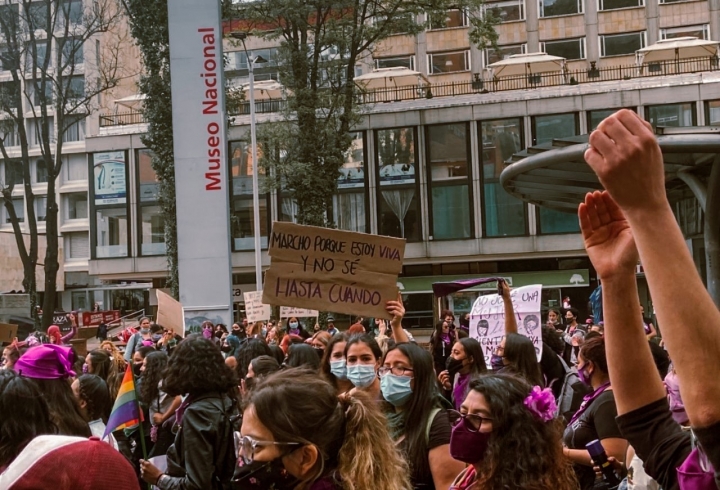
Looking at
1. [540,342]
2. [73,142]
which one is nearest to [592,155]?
[540,342]

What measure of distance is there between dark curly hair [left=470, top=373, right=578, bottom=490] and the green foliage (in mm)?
24778

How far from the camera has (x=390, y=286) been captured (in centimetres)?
759

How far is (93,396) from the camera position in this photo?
6230mm

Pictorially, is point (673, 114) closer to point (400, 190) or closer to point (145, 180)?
point (400, 190)

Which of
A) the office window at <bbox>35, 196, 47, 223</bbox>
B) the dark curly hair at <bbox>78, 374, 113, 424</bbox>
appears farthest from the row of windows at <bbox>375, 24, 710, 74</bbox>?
the dark curly hair at <bbox>78, 374, 113, 424</bbox>

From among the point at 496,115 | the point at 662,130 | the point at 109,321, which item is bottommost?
the point at 109,321

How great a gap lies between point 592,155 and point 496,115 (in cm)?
4008

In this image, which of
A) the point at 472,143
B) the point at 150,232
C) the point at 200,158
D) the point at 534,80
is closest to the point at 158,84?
the point at 200,158

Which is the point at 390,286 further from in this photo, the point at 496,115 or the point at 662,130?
the point at 496,115

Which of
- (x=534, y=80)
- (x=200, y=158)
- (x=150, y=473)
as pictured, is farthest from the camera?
(x=534, y=80)

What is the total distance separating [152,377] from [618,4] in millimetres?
41140

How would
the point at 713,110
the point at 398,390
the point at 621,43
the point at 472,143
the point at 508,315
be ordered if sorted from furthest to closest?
the point at 621,43
the point at 472,143
the point at 713,110
the point at 508,315
the point at 398,390

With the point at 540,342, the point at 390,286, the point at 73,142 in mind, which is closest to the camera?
the point at 390,286

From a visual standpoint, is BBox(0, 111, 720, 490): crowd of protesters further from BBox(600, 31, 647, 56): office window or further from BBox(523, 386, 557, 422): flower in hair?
BBox(600, 31, 647, 56): office window
